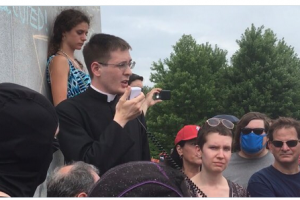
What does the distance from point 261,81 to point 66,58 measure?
1189 inches

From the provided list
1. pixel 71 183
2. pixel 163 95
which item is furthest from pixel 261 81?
pixel 71 183

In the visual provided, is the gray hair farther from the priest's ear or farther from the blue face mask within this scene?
the blue face mask

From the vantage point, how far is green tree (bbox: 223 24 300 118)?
32.9m

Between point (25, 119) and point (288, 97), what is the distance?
32405mm

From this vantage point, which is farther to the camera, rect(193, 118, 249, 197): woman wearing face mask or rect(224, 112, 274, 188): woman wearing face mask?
rect(224, 112, 274, 188): woman wearing face mask

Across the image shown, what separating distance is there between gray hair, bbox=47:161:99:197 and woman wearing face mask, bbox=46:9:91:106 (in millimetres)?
1494

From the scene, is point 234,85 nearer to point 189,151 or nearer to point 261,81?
point 261,81

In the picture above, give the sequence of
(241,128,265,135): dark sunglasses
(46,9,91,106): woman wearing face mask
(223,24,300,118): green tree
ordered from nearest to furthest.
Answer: (46,9,91,106): woman wearing face mask < (241,128,265,135): dark sunglasses < (223,24,300,118): green tree

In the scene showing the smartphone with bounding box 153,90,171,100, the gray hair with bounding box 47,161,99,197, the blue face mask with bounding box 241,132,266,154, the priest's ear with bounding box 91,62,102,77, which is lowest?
the blue face mask with bounding box 241,132,266,154

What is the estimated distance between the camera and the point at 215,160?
3180 millimetres

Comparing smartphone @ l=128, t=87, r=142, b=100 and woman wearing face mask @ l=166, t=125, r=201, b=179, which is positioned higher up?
smartphone @ l=128, t=87, r=142, b=100

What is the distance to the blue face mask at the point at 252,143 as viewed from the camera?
13.2 ft

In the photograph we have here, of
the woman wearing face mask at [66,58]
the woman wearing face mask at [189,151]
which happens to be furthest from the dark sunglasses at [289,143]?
the woman wearing face mask at [66,58]

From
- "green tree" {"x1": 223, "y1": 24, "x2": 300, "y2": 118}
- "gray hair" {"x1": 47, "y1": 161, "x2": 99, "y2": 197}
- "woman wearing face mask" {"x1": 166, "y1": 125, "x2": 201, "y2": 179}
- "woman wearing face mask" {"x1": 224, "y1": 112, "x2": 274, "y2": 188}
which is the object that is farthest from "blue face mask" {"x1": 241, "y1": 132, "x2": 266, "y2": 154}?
"green tree" {"x1": 223, "y1": 24, "x2": 300, "y2": 118}
